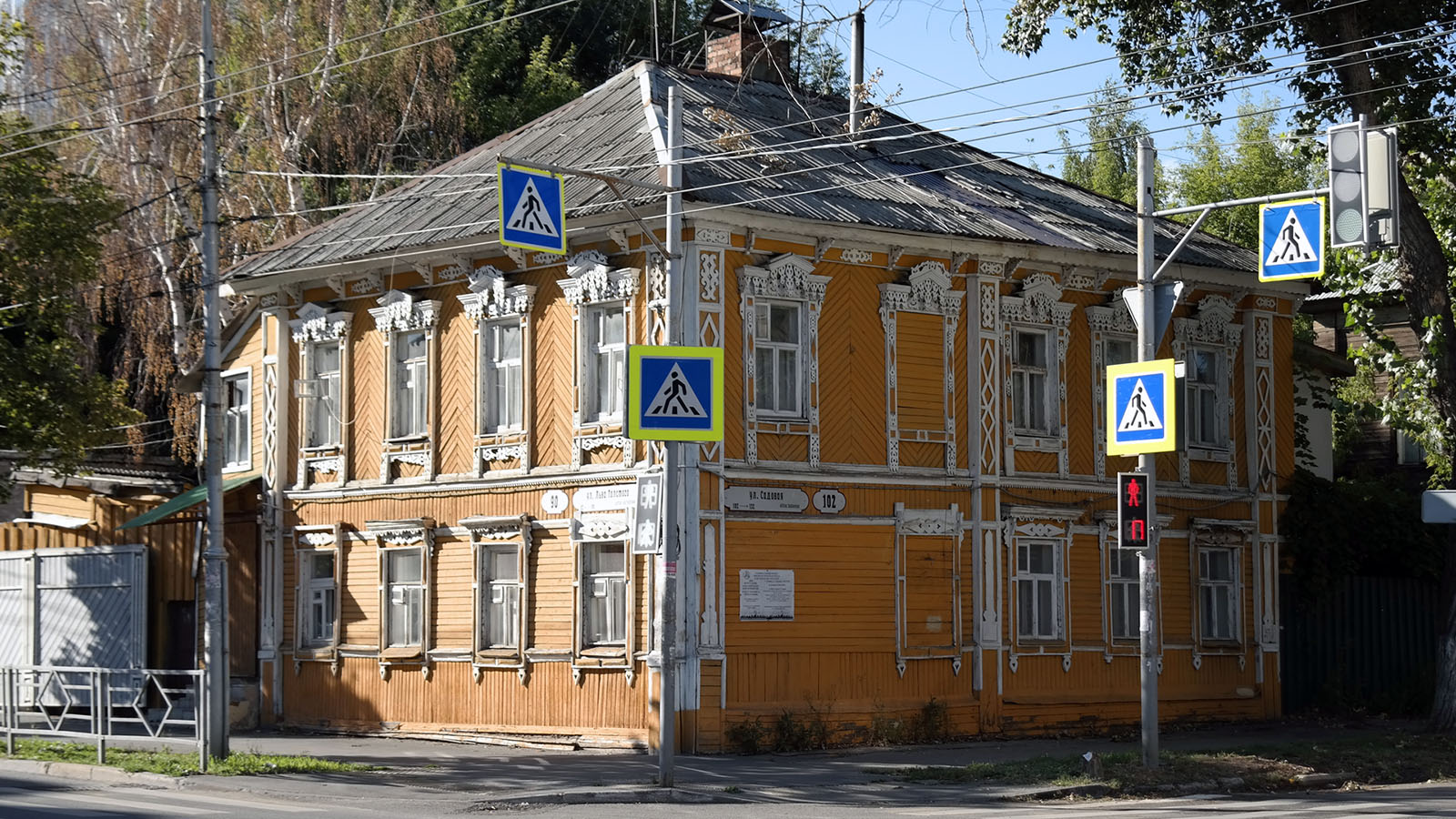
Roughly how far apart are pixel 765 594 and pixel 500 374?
204 inches

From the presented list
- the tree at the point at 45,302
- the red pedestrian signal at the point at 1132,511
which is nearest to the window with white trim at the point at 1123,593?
the red pedestrian signal at the point at 1132,511

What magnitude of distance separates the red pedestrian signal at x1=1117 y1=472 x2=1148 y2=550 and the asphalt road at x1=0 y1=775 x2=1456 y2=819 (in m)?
2.68

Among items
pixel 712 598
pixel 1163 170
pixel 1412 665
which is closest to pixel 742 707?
pixel 712 598

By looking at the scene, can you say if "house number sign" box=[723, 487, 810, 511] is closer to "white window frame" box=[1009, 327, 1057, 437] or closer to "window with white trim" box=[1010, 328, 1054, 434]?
"white window frame" box=[1009, 327, 1057, 437]

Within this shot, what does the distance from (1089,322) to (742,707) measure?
844cm

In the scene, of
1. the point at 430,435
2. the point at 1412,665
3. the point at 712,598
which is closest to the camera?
the point at 712,598

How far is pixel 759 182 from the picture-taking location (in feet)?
78.1

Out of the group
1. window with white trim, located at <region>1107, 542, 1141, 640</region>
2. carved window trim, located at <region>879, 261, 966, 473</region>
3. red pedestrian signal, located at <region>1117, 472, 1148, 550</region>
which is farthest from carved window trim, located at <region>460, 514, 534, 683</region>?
window with white trim, located at <region>1107, 542, 1141, 640</region>

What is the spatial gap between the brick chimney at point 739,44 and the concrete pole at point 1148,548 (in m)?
11.9

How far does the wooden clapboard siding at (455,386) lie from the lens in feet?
82.9

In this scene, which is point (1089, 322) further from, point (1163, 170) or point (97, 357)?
point (1163, 170)

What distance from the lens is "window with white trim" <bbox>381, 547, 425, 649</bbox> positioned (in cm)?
2592

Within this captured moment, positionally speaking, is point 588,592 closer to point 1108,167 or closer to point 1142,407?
point 1142,407

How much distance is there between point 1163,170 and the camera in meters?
61.5
